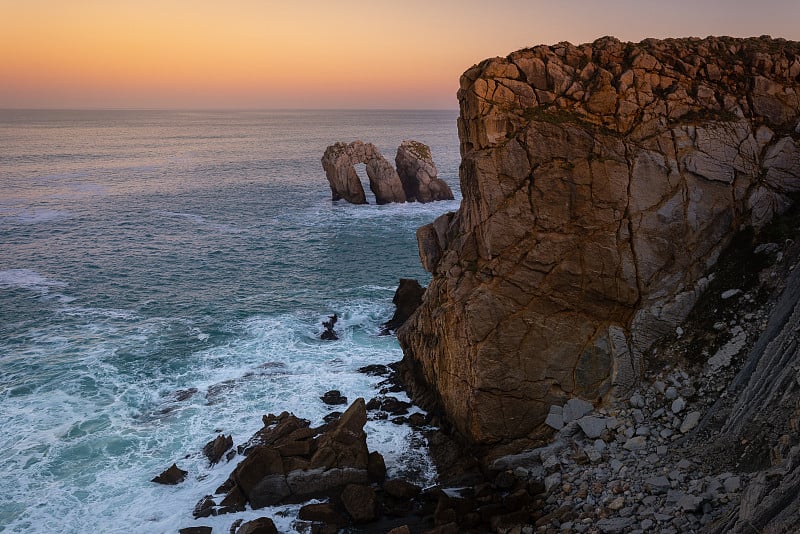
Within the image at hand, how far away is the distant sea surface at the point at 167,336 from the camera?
2806 cm

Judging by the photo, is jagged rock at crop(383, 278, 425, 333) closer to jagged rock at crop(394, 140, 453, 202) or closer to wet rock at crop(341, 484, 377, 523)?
wet rock at crop(341, 484, 377, 523)

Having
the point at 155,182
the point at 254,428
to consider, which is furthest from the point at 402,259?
the point at 155,182

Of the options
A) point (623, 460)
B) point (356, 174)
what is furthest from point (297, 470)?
point (356, 174)

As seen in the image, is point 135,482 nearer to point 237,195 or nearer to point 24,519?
point 24,519

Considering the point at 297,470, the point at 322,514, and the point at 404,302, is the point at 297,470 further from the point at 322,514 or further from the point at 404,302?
the point at 404,302

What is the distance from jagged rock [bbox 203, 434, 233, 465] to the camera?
2928cm

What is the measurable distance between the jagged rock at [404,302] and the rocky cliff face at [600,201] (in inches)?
703

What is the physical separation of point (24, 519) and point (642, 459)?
2471cm

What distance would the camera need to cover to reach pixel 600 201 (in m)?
26.5

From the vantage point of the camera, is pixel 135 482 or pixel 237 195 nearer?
pixel 135 482

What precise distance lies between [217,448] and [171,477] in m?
2.45

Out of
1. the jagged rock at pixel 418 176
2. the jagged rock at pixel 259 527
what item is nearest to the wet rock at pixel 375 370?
the jagged rock at pixel 259 527

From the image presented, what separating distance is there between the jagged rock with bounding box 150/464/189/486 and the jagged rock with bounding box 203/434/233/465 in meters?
1.65

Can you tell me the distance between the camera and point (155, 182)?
367ft
